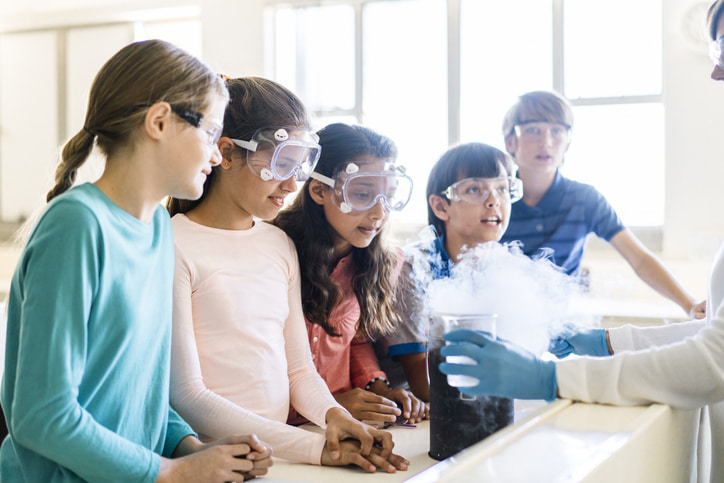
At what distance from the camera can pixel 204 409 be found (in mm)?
1291

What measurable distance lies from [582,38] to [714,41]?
137 inches

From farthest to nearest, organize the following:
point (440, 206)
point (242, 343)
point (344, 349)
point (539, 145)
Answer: point (539, 145), point (440, 206), point (344, 349), point (242, 343)

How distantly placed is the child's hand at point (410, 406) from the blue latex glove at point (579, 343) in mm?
355

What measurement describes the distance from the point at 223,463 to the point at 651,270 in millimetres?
2410

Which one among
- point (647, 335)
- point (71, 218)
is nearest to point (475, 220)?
point (647, 335)

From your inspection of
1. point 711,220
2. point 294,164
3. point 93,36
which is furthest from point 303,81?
point 294,164

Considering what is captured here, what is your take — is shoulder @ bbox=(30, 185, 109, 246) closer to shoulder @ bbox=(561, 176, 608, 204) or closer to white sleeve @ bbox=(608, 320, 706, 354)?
white sleeve @ bbox=(608, 320, 706, 354)

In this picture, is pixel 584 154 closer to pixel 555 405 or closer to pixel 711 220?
pixel 711 220

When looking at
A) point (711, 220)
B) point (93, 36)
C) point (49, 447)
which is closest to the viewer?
point (49, 447)

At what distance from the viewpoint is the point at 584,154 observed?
462cm

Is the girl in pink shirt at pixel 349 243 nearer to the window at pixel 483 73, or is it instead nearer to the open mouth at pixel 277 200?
the open mouth at pixel 277 200

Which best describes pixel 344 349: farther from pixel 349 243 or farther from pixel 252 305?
pixel 252 305

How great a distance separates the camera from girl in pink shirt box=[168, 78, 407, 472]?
1271 mm

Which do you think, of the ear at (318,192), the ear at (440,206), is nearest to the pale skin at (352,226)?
the ear at (318,192)
